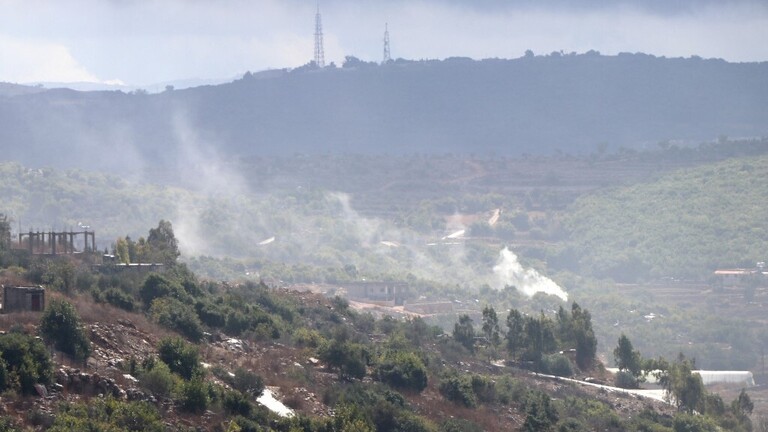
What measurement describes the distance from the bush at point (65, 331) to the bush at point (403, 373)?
14.7 meters

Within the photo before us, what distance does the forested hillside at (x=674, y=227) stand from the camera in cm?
17112

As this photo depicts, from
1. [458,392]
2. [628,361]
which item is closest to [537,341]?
[628,361]

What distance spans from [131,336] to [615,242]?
135 meters

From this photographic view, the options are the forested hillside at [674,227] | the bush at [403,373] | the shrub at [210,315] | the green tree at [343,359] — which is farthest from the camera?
the forested hillside at [674,227]

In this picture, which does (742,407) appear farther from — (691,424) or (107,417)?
(107,417)

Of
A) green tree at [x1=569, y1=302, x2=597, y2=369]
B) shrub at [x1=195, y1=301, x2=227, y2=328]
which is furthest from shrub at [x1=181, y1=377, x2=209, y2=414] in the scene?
green tree at [x1=569, y1=302, x2=597, y2=369]

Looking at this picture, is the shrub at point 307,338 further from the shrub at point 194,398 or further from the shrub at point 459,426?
the shrub at point 194,398

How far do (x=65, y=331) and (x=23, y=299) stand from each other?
14.9 feet

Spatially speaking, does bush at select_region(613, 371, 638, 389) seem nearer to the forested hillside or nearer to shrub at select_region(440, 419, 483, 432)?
shrub at select_region(440, 419, 483, 432)

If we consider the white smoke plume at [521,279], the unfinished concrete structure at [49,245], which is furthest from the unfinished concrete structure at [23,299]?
the white smoke plume at [521,279]

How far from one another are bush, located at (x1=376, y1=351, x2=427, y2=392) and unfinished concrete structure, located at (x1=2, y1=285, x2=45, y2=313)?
44.3 ft

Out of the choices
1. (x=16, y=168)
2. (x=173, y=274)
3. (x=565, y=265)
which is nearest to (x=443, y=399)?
(x=173, y=274)

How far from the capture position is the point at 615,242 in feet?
602

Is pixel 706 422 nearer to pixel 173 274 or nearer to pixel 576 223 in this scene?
pixel 173 274
